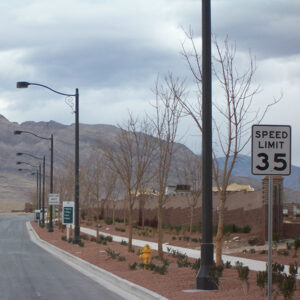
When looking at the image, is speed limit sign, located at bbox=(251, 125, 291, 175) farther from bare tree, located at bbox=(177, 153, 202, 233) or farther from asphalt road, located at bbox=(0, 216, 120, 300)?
bare tree, located at bbox=(177, 153, 202, 233)

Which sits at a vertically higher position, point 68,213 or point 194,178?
point 194,178

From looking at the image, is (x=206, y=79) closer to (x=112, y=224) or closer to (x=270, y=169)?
(x=270, y=169)

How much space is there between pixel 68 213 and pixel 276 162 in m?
Result: 27.3

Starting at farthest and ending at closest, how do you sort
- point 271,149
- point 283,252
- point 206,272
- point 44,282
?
point 283,252, point 44,282, point 206,272, point 271,149

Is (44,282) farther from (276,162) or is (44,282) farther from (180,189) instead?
(180,189)

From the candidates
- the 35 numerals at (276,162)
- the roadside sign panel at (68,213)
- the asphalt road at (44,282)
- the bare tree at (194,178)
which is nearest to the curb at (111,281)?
the asphalt road at (44,282)

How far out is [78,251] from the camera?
2881 cm

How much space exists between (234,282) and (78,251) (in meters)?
14.6

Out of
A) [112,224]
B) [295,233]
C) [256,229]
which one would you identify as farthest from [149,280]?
[112,224]

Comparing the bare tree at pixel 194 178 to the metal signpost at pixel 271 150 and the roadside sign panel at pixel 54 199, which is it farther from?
the metal signpost at pixel 271 150

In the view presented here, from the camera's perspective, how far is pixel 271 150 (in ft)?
34.8

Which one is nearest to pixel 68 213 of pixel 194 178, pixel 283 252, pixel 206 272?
pixel 194 178

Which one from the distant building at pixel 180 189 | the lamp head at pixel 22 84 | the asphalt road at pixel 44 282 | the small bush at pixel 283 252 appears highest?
the lamp head at pixel 22 84

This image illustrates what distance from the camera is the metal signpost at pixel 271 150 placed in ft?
34.6
